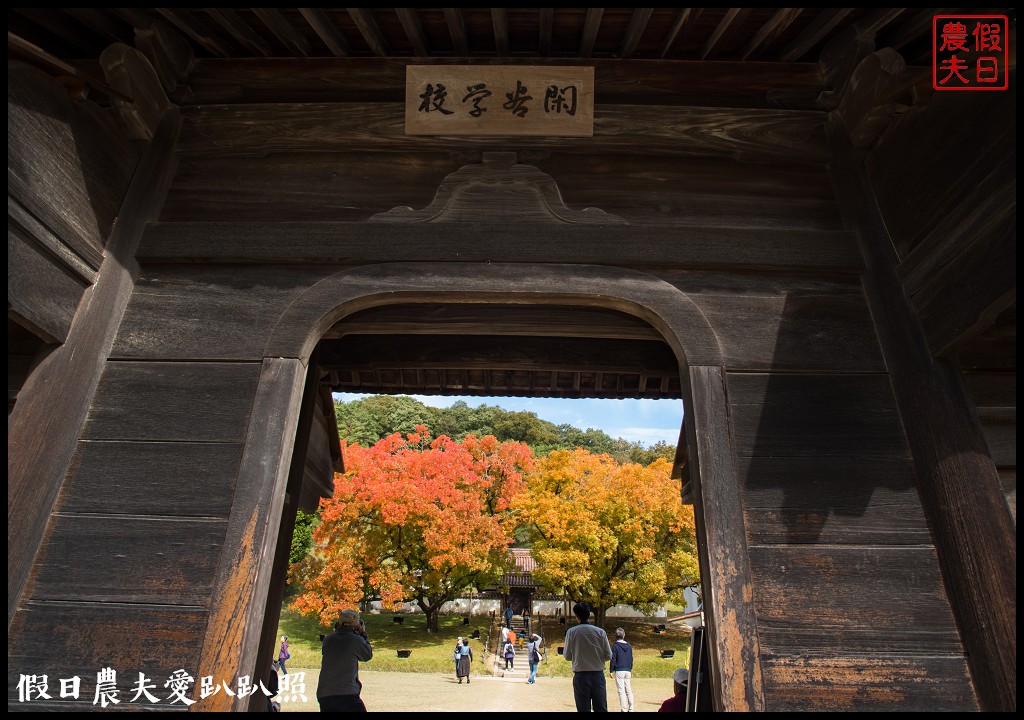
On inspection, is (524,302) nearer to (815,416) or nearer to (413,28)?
(815,416)

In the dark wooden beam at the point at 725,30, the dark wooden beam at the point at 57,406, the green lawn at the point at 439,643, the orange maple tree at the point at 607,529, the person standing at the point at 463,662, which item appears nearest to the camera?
the dark wooden beam at the point at 57,406

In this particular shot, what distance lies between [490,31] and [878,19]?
198cm

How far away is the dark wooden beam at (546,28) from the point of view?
9.32ft

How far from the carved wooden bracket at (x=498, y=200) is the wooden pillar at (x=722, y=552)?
3.58 ft

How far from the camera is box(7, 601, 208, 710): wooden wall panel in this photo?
2.06m

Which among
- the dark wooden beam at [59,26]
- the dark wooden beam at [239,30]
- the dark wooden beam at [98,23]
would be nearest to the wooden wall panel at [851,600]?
the dark wooden beam at [239,30]

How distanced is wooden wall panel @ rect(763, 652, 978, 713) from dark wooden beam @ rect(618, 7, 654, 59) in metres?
3.02

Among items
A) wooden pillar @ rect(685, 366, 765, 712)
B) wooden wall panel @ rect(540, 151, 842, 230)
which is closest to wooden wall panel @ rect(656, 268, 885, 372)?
wooden pillar @ rect(685, 366, 765, 712)

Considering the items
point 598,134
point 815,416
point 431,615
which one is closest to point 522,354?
point 598,134

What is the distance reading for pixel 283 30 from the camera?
2965 millimetres

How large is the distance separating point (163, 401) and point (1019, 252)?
11.4 feet

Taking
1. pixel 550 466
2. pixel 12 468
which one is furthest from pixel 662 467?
pixel 12 468

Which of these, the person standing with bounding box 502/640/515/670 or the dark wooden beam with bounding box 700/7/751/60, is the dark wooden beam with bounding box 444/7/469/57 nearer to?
the dark wooden beam with bounding box 700/7/751/60

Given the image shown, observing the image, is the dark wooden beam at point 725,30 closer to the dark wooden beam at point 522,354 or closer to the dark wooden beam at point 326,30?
the dark wooden beam at point 326,30
